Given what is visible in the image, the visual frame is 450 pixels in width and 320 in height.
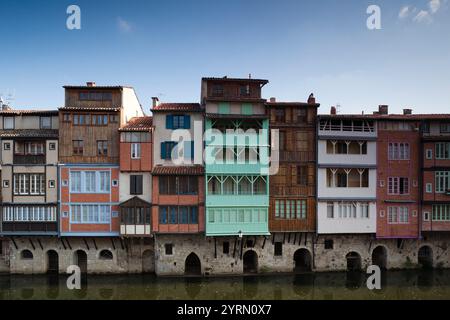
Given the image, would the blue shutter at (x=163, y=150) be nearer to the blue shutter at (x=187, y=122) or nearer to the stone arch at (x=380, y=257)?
the blue shutter at (x=187, y=122)

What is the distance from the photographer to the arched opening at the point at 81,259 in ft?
91.8

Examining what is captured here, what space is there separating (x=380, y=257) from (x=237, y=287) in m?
15.7

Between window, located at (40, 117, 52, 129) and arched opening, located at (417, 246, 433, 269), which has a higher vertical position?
window, located at (40, 117, 52, 129)

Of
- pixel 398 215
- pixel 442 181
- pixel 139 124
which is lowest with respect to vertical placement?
pixel 398 215

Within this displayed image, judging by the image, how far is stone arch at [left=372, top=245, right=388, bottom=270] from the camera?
29.0 metres

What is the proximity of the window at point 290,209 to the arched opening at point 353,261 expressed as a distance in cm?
709

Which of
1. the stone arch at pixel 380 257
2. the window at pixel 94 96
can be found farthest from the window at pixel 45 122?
the stone arch at pixel 380 257

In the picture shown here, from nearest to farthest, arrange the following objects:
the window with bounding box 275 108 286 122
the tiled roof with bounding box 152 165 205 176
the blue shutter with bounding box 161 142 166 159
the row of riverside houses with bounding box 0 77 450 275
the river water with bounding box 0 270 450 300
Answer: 1. the river water with bounding box 0 270 450 300
2. the tiled roof with bounding box 152 165 205 176
3. the row of riverside houses with bounding box 0 77 450 275
4. the blue shutter with bounding box 161 142 166 159
5. the window with bounding box 275 108 286 122

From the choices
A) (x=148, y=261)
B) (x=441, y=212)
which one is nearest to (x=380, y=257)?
(x=441, y=212)

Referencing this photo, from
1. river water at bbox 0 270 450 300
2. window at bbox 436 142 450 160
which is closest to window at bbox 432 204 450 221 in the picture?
window at bbox 436 142 450 160

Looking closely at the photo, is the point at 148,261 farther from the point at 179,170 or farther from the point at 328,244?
the point at 328,244

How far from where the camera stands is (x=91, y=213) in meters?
26.5

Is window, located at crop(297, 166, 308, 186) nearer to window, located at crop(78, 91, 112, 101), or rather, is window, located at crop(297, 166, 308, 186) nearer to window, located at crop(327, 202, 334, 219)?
window, located at crop(327, 202, 334, 219)

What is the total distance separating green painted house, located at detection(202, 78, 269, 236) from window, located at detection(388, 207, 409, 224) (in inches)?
486
